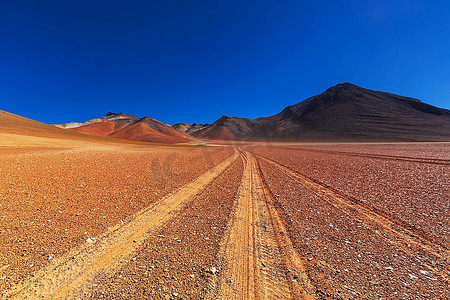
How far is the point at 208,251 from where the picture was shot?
3592 mm

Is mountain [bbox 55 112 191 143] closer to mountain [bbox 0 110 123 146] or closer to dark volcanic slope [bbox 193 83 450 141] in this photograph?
mountain [bbox 0 110 123 146]

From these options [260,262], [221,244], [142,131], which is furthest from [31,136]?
[142,131]

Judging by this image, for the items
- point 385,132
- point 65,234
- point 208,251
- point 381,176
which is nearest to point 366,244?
point 208,251

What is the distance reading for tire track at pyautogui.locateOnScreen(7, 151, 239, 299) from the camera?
2566mm

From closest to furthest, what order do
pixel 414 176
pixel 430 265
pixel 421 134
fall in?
pixel 430 265 < pixel 414 176 < pixel 421 134

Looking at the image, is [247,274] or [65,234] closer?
[247,274]

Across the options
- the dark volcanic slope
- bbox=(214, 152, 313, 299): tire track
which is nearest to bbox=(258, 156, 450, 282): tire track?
bbox=(214, 152, 313, 299): tire track

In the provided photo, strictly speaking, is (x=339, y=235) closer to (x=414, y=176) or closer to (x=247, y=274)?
(x=247, y=274)

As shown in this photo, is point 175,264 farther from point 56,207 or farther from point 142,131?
point 142,131

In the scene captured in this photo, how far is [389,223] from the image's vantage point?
476cm

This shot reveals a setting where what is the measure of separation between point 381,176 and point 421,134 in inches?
4082

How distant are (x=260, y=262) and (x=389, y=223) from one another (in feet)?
13.1

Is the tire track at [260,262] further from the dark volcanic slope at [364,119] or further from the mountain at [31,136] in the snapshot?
the dark volcanic slope at [364,119]

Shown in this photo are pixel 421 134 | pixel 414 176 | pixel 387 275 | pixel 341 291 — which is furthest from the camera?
pixel 421 134
